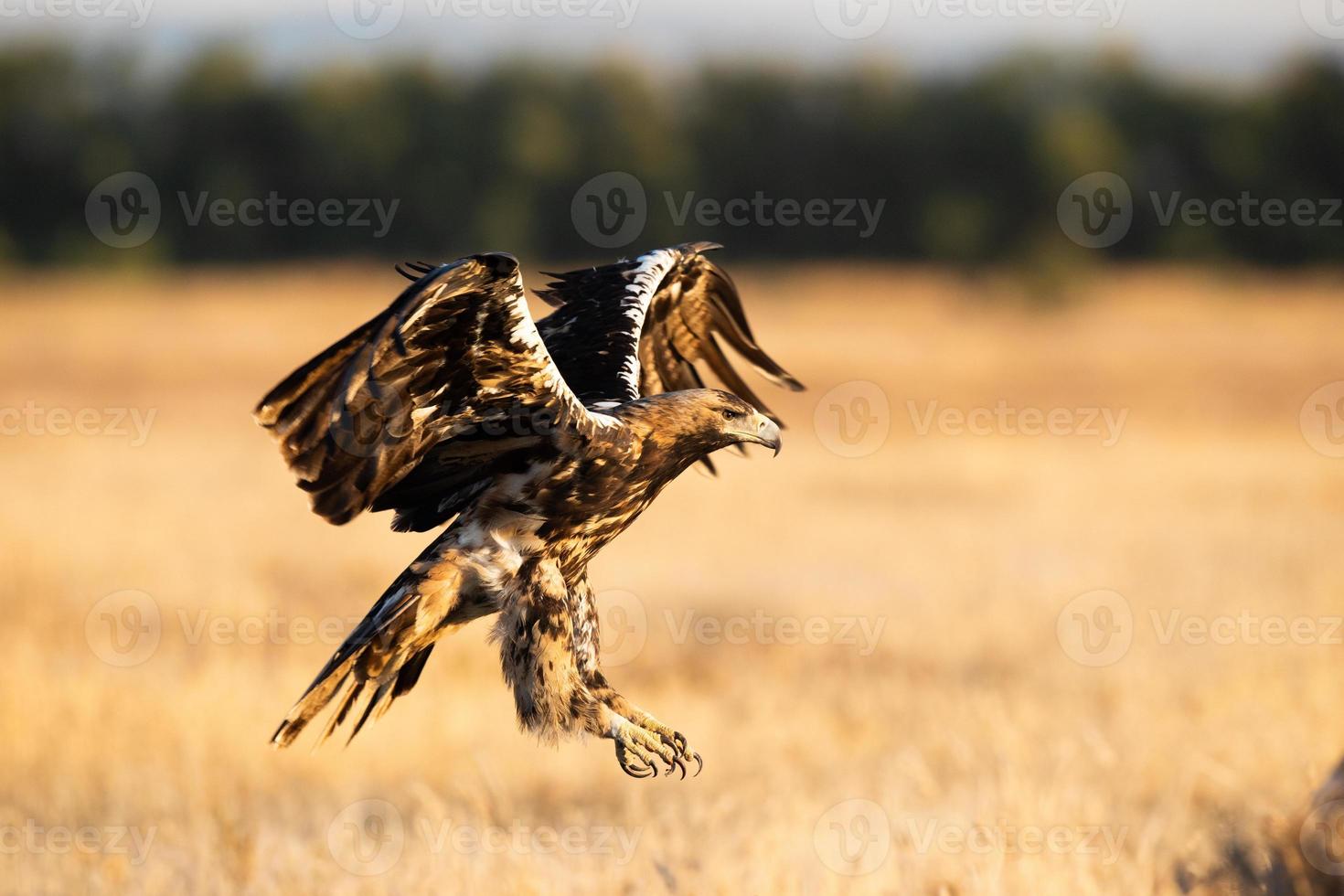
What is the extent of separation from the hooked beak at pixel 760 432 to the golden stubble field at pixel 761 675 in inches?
63.4

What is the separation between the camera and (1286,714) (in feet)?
26.9

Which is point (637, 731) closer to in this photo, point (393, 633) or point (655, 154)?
point (393, 633)

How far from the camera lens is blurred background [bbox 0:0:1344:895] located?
20.3 ft

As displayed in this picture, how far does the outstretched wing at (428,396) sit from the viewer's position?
13.8 feet

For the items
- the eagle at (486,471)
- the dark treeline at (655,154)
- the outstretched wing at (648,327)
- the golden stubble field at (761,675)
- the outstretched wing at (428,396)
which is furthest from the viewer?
the dark treeline at (655,154)

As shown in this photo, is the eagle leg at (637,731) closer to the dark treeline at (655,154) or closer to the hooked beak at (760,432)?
the hooked beak at (760,432)

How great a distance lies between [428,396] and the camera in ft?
14.9

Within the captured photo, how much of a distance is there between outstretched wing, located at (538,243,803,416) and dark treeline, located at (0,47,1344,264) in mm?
27361

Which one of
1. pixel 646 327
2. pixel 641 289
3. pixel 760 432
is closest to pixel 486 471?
pixel 760 432

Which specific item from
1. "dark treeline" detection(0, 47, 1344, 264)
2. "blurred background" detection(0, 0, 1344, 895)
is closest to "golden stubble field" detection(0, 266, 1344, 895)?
"blurred background" detection(0, 0, 1344, 895)

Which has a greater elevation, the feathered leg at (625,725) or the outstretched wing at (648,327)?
the outstretched wing at (648,327)

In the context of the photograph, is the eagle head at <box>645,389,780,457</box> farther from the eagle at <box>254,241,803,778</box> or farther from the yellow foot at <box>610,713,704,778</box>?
the yellow foot at <box>610,713,704,778</box>

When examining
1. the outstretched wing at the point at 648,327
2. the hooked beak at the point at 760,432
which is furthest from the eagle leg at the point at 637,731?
the outstretched wing at the point at 648,327

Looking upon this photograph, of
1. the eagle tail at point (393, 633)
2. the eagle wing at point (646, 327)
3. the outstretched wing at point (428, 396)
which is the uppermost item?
the eagle wing at point (646, 327)
